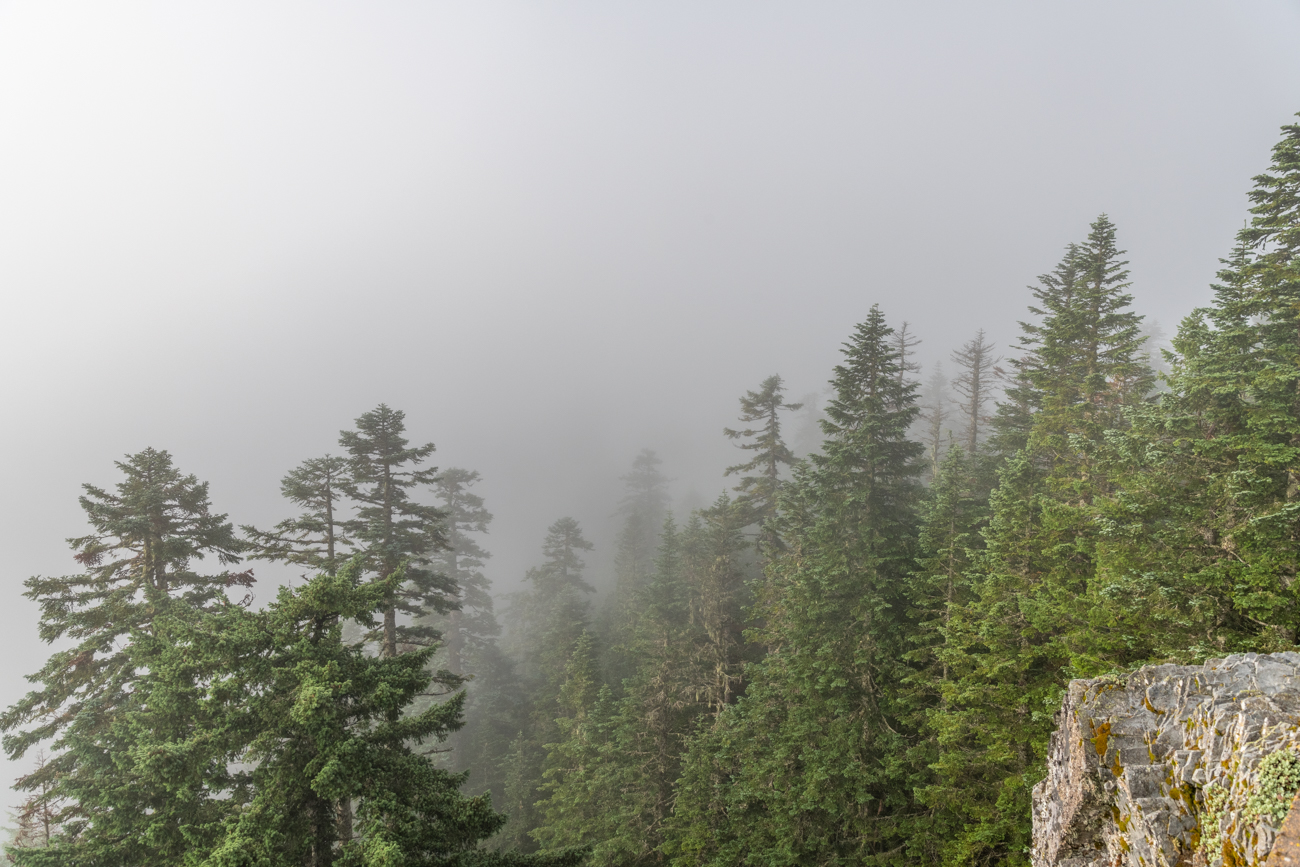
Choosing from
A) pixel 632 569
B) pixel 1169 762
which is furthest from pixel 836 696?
pixel 632 569

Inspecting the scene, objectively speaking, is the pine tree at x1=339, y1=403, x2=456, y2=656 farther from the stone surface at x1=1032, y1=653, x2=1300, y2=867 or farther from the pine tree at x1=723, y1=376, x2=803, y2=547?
the stone surface at x1=1032, y1=653, x2=1300, y2=867

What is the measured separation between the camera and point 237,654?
30.7ft

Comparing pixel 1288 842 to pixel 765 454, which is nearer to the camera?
pixel 1288 842

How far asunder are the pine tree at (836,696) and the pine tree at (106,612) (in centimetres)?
1742

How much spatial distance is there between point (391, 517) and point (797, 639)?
56.1 ft

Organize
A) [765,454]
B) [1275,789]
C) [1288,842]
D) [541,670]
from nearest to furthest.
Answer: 1. [1288,842]
2. [1275,789]
3. [765,454]
4. [541,670]

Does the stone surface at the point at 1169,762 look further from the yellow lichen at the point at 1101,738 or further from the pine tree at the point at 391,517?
the pine tree at the point at 391,517

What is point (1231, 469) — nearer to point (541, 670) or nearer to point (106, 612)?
point (106, 612)

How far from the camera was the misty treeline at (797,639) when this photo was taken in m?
9.16

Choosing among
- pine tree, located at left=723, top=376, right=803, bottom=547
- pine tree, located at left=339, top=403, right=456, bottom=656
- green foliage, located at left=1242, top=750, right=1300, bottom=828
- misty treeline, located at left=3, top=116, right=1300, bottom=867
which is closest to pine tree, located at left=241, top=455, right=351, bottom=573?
misty treeline, located at left=3, top=116, right=1300, bottom=867

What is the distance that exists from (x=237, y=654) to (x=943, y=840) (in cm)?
1850

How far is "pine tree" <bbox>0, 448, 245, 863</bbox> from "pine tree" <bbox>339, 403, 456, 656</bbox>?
4.21m

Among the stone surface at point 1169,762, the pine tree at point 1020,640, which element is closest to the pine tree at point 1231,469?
the pine tree at point 1020,640

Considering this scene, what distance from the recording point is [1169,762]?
25.5ft
